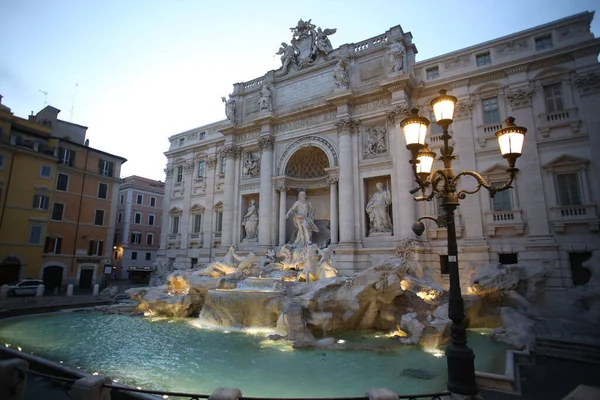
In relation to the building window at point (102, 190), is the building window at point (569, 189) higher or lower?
lower

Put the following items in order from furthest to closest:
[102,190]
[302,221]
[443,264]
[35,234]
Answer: [102,190] → [35,234] → [302,221] → [443,264]

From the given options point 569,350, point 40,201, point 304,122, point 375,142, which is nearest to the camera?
point 569,350

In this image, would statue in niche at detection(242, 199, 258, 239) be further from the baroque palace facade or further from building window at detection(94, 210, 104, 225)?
building window at detection(94, 210, 104, 225)

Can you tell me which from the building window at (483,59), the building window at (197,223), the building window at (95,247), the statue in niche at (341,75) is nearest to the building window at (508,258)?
the building window at (483,59)

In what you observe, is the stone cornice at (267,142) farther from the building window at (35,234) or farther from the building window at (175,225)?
the building window at (35,234)

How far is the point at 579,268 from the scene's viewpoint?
13.3 metres

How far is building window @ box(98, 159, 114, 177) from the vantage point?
27453 millimetres

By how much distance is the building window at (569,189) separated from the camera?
45.1 ft

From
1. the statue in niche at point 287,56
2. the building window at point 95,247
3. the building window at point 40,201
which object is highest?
the statue in niche at point 287,56

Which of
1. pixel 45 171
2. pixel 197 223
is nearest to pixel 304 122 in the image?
pixel 197 223

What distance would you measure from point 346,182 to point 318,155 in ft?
12.5

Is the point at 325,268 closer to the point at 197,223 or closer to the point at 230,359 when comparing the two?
the point at 230,359

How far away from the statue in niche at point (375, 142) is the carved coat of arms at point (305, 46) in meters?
5.95

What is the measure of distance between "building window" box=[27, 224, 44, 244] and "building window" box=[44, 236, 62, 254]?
948 mm
